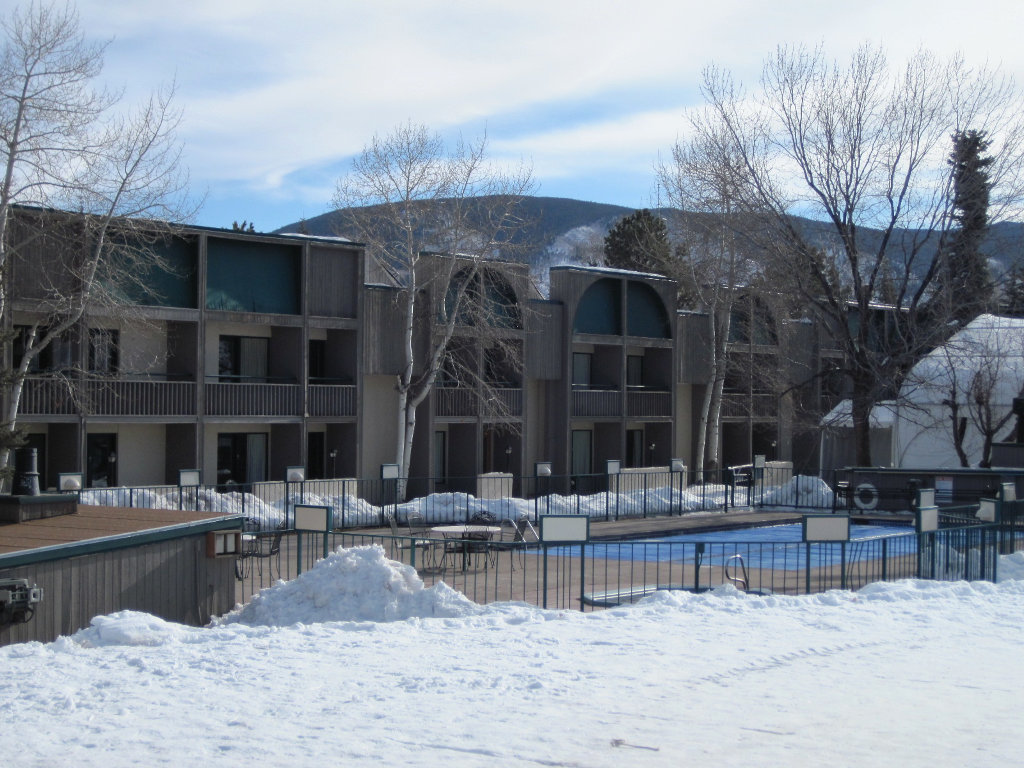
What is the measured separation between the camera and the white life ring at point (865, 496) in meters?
30.9

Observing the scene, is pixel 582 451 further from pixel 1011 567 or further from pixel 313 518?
pixel 313 518

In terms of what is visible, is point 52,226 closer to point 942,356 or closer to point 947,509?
point 947,509

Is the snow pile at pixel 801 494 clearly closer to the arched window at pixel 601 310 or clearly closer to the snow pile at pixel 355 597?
the arched window at pixel 601 310

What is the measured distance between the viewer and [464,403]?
36969 millimetres

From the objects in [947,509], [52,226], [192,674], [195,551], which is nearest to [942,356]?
[947,509]

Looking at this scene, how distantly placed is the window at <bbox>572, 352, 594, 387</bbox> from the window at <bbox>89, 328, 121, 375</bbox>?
17.7 meters

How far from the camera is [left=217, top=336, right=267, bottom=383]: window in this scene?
110 feet

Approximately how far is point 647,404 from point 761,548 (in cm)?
2422

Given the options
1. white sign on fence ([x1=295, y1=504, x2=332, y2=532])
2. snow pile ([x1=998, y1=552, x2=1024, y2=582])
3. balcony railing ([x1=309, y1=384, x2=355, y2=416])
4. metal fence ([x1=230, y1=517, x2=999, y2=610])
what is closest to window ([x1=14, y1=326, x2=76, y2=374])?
balcony railing ([x1=309, y1=384, x2=355, y2=416])

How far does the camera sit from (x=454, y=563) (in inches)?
769

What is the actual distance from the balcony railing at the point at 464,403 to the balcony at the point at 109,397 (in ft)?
28.7

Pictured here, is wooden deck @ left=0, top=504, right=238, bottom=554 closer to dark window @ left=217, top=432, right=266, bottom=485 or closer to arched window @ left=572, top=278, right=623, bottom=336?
dark window @ left=217, top=432, right=266, bottom=485

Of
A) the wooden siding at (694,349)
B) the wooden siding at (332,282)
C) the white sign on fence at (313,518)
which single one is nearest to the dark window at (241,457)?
the wooden siding at (332,282)

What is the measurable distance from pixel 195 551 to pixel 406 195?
68.5 ft
